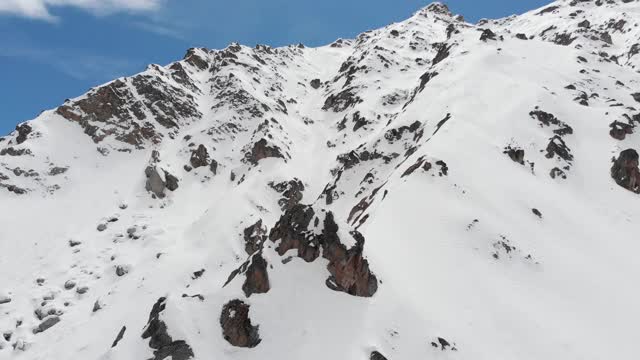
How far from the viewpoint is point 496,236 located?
32.5 meters

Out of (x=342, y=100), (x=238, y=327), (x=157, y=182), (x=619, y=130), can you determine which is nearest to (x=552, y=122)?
(x=619, y=130)

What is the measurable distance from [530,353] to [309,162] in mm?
50259

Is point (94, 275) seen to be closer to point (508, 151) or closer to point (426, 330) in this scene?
point (426, 330)

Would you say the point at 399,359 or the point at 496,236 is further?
the point at 496,236

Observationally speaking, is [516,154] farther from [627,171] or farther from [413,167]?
[413,167]

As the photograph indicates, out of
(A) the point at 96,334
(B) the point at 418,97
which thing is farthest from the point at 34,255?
(B) the point at 418,97

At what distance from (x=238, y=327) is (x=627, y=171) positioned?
3691cm

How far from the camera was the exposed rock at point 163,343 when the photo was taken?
21266mm

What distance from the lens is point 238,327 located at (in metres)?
22.4

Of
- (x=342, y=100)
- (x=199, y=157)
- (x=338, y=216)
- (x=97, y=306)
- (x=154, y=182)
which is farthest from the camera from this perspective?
(x=342, y=100)

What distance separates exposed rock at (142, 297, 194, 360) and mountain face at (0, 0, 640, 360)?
0.20ft

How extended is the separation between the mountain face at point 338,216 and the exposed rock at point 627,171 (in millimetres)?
207

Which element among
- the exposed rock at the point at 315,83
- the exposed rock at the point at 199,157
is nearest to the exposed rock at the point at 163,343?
the exposed rock at the point at 199,157

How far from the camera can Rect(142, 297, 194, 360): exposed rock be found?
2127 cm
